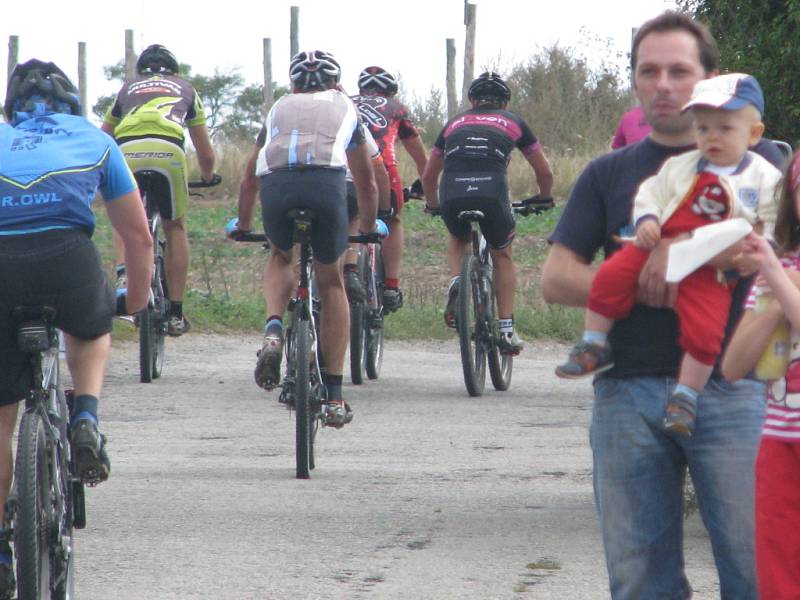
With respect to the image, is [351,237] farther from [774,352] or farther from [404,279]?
[404,279]

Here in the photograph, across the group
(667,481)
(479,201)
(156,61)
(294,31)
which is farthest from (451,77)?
(667,481)

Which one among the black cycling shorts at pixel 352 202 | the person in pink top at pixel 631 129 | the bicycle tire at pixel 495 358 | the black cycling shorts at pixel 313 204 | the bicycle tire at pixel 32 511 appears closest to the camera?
the bicycle tire at pixel 32 511

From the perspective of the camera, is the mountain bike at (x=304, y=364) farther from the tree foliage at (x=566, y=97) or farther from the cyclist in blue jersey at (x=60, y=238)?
the tree foliage at (x=566, y=97)

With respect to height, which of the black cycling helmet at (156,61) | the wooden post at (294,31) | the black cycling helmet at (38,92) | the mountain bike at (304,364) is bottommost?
the mountain bike at (304,364)

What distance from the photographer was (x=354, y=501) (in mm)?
8180

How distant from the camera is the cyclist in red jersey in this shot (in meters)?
13.3

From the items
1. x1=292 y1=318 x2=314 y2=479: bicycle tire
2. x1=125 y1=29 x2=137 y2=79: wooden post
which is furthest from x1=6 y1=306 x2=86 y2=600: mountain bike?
x1=125 y1=29 x2=137 y2=79: wooden post

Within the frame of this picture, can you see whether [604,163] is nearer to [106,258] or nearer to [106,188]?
[106,188]

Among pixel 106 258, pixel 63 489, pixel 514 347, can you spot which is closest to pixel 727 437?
pixel 63 489

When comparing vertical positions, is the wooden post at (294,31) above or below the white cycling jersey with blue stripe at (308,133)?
above

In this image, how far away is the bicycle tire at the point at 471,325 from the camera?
12.0m

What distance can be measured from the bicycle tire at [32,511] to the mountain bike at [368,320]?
22.4ft

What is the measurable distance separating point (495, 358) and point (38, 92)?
6892 millimetres

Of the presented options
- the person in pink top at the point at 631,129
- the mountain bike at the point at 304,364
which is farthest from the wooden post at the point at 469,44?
the person in pink top at the point at 631,129
